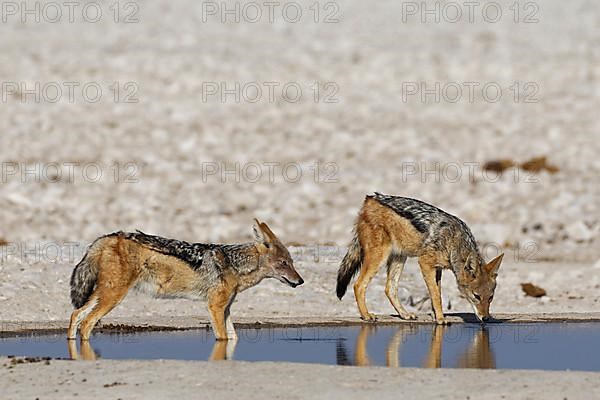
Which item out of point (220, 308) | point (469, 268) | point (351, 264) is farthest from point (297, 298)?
point (220, 308)

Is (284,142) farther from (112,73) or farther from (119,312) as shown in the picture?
(119,312)

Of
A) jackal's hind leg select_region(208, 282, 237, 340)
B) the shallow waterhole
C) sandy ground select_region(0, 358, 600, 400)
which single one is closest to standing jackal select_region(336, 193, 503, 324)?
the shallow waterhole

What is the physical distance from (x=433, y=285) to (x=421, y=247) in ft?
1.51

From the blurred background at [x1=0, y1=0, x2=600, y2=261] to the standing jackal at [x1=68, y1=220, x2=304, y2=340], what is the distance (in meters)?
10.9

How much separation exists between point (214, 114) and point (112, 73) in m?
4.96

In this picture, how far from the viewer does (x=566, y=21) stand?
5047cm

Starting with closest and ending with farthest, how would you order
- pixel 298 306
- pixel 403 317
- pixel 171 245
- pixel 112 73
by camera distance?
pixel 171 245, pixel 403 317, pixel 298 306, pixel 112 73

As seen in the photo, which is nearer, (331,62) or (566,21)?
(331,62)

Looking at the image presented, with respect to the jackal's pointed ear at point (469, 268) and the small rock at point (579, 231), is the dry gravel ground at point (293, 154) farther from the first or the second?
the jackal's pointed ear at point (469, 268)

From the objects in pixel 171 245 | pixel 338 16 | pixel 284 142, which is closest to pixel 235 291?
pixel 171 245

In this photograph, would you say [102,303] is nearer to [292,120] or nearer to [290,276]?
[290,276]

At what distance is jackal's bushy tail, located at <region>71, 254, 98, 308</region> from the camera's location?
12648 millimetres

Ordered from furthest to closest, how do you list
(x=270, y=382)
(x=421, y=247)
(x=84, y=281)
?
(x=421, y=247) < (x=84, y=281) < (x=270, y=382)

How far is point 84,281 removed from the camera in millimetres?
12719
